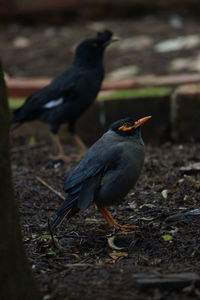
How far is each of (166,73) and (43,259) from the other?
4.98 metres

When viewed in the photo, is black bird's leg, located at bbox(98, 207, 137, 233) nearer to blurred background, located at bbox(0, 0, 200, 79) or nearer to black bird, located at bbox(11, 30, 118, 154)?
black bird, located at bbox(11, 30, 118, 154)

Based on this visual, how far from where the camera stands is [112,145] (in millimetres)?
4707

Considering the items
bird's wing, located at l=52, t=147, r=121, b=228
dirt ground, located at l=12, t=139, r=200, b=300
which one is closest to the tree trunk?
dirt ground, located at l=12, t=139, r=200, b=300

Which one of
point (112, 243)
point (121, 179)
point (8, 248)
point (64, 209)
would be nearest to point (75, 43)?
point (121, 179)

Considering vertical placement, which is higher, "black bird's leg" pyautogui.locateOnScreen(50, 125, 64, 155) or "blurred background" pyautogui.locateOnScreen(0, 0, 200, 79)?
"blurred background" pyautogui.locateOnScreen(0, 0, 200, 79)

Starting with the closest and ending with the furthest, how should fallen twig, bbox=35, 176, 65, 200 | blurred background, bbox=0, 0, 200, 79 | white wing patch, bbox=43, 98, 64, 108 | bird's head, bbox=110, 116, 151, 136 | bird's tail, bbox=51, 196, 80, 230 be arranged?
1. bird's tail, bbox=51, 196, 80, 230
2. bird's head, bbox=110, 116, 151, 136
3. fallen twig, bbox=35, 176, 65, 200
4. white wing patch, bbox=43, 98, 64, 108
5. blurred background, bbox=0, 0, 200, 79

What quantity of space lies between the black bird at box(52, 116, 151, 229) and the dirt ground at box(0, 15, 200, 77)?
421 cm

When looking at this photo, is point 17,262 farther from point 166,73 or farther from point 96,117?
point 166,73

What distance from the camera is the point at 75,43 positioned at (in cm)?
1022

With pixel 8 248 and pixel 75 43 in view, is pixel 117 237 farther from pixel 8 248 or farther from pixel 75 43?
pixel 75 43

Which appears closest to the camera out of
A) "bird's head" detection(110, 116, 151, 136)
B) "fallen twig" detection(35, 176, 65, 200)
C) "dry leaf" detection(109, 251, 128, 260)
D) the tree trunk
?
the tree trunk

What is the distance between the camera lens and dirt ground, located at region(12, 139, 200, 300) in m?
3.40

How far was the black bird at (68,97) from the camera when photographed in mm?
7242

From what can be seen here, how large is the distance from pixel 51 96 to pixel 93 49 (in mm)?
717
